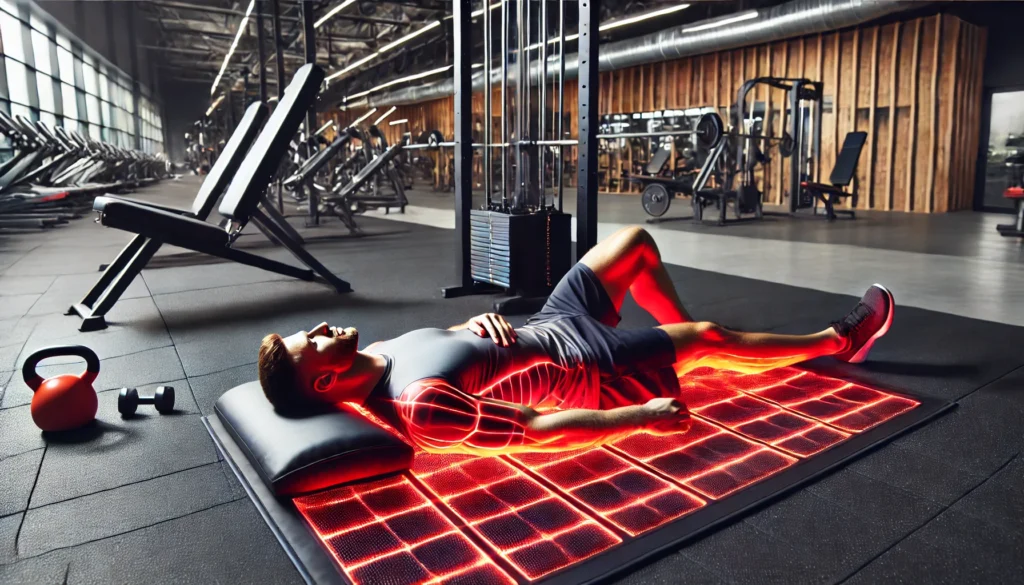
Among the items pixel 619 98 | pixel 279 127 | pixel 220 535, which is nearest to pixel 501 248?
pixel 279 127

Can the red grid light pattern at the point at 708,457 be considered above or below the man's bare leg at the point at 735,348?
below

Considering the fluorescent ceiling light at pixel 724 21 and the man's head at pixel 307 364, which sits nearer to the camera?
the man's head at pixel 307 364

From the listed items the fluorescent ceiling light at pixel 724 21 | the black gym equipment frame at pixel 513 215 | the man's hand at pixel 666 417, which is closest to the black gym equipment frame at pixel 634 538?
the man's hand at pixel 666 417

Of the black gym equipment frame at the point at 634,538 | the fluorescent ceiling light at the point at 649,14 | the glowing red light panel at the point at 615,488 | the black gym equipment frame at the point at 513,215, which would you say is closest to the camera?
the black gym equipment frame at the point at 634,538

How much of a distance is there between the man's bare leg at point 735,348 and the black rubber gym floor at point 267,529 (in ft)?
0.89

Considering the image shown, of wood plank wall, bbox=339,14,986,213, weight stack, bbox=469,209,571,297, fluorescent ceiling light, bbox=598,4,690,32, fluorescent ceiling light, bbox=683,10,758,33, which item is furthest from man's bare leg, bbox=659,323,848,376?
wood plank wall, bbox=339,14,986,213

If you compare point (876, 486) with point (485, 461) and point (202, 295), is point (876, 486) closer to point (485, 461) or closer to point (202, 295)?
point (485, 461)

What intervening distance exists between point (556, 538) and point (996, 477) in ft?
3.35

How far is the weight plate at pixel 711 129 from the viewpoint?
288 inches

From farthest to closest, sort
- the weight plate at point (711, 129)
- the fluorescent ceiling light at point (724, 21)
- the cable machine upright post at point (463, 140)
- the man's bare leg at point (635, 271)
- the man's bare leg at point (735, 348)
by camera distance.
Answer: the fluorescent ceiling light at point (724, 21) < the weight plate at point (711, 129) < the cable machine upright post at point (463, 140) < the man's bare leg at point (635, 271) < the man's bare leg at point (735, 348)

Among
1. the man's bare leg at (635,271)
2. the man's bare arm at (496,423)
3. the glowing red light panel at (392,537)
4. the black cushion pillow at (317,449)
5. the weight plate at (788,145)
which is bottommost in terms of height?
the glowing red light panel at (392,537)

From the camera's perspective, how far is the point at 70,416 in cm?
178

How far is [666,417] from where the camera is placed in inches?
58.6

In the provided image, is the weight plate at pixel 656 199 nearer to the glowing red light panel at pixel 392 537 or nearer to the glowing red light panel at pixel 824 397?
the glowing red light panel at pixel 824 397
